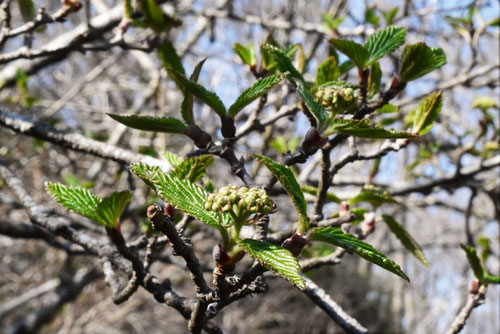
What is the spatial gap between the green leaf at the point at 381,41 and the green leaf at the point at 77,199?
2.50 feet

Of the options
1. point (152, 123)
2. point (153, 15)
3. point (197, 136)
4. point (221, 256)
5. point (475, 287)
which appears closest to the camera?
point (221, 256)

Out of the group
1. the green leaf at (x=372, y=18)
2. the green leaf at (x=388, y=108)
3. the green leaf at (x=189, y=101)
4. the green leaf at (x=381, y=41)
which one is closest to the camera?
the green leaf at (x=189, y=101)

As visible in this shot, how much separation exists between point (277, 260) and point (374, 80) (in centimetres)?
68

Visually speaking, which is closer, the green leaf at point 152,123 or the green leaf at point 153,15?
the green leaf at point 152,123

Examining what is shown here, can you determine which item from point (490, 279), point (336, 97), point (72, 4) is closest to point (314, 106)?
point (336, 97)

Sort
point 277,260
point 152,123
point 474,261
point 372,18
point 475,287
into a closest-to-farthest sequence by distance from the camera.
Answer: point 277,260 < point 152,123 < point 474,261 < point 475,287 < point 372,18

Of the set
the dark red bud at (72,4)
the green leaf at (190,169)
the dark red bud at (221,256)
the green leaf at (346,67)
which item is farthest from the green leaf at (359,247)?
the dark red bud at (72,4)

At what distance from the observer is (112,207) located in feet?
3.01

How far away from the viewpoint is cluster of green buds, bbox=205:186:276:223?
2.26 feet

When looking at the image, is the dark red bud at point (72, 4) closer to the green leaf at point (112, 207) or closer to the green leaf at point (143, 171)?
the green leaf at point (112, 207)

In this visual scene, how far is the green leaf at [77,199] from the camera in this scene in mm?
904

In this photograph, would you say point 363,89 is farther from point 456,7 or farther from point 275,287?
point 275,287

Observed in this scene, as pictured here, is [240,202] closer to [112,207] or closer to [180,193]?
[180,193]

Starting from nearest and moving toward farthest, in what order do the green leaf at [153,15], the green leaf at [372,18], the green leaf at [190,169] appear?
the green leaf at [190,169] → the green leaf at [153,15] → the green leaf at [372,18]
